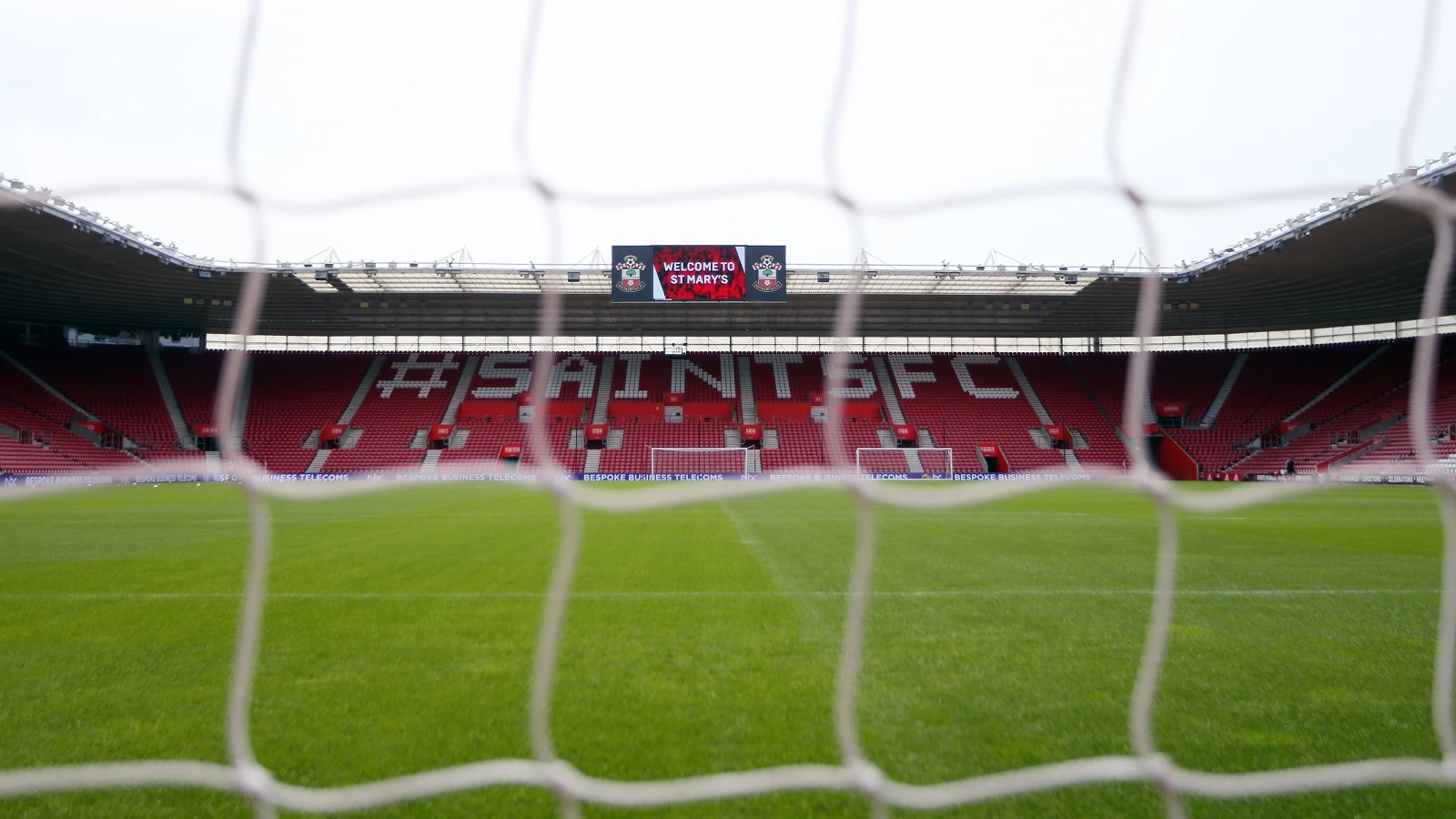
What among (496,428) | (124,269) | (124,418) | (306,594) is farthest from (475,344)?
(306,594)

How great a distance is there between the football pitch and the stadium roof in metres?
6.26

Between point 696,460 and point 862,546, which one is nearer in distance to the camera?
point 862,546

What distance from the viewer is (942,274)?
17.1 m

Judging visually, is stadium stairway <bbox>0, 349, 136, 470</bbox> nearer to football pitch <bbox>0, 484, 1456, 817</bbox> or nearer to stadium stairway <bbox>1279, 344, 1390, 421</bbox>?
football pitch <bbox>0, 484, 1456, 817</bbox>

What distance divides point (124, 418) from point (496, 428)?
28.3 ft

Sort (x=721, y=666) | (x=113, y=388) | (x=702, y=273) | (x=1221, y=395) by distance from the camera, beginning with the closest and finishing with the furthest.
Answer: (x=721, y=666), (x=702, y=273), (x=113, y=388), (x=1221, y=395)

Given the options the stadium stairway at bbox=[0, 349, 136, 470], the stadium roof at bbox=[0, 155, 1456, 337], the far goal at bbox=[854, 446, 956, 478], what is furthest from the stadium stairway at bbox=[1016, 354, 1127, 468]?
the stadium stairway at bbox=[0, 349, 136, 470]

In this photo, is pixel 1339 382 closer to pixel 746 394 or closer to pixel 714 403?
pixel 746 394

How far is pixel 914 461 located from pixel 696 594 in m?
19.1

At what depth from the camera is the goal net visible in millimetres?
21562

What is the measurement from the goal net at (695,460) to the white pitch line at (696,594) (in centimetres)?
1749

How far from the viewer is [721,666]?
258 cm

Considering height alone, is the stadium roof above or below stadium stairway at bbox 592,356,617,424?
above

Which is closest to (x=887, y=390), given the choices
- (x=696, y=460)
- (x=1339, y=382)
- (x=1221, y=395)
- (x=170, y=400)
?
(x=696, y=460)
